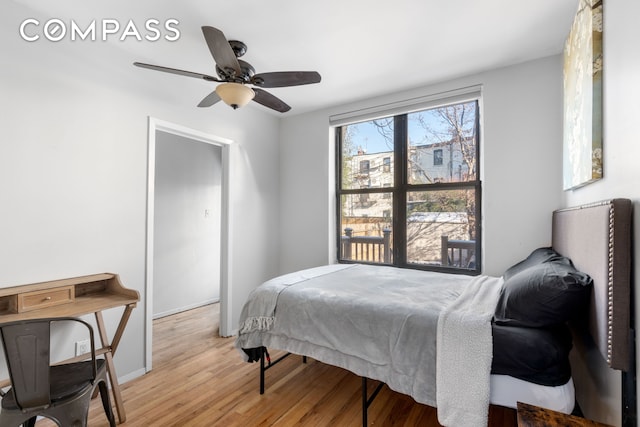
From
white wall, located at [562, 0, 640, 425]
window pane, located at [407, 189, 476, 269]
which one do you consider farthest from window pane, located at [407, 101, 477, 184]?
white wall, located at [562, 0, 640, 425]

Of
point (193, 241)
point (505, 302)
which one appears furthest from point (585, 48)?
point (193, 241)

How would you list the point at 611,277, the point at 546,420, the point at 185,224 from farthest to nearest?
1. the point at 185,224
2. the point at 611,277
3. the point at 546,420

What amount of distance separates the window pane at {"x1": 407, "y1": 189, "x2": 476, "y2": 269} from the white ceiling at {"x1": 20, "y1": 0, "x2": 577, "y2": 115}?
1177 mm

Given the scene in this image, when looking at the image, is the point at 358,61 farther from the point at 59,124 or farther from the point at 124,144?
the point at 59,124

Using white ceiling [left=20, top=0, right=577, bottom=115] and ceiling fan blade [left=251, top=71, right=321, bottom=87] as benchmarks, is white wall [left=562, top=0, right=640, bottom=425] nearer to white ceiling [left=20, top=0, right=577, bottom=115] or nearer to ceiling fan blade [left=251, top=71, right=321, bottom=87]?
white ceiling [left=20, top=0, right=577, bottom=115]

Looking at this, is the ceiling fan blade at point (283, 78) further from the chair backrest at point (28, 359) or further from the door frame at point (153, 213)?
the chair backrest at point (28, 359)

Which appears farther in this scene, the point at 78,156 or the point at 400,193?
the point at 400,193

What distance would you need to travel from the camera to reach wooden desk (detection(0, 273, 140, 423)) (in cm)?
179

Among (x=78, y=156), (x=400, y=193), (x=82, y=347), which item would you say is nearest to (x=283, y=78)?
(x=78, y=156)

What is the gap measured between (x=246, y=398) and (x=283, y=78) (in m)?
2.26

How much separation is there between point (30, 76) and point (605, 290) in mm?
3339

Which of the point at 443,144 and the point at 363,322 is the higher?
the point at 443,144

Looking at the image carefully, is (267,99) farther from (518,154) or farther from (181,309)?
(181,309)

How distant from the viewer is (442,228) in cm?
313
